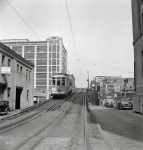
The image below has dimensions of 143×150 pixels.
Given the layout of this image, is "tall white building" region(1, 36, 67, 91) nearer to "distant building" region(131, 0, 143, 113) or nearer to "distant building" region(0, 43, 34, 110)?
"distant building" region(0, 43, 34, 110)

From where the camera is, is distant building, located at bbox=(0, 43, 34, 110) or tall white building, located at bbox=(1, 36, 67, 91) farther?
tall white building, located at bbox=(1, 36, 67, 91)

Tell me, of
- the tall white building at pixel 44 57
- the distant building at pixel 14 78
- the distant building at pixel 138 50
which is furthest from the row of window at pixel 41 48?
the distant building at pixel 138 50

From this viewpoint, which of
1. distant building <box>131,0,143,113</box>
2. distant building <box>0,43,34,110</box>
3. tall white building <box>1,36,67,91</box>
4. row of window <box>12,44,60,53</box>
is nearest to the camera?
distant building <box>0,43,34,110</box>

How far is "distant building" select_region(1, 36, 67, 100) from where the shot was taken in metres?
112

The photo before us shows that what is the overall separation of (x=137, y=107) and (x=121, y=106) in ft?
30.2

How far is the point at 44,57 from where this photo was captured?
11419cm

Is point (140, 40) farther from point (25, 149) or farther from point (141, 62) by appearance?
point (25, 149)

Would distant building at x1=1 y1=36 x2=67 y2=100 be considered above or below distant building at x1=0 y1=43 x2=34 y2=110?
above

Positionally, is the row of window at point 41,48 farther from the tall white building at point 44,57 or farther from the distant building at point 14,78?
the distant building at point 14,78

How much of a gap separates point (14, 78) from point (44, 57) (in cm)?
8968

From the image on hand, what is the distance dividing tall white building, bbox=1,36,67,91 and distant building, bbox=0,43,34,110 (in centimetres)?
7952

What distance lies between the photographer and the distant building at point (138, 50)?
77.5 ft

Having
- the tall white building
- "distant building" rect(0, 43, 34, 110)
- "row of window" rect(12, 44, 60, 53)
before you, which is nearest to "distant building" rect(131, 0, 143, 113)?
"distant building" rect(0, 43, 34, 110)

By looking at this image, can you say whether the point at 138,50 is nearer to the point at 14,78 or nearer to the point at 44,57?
the point at 14,78
